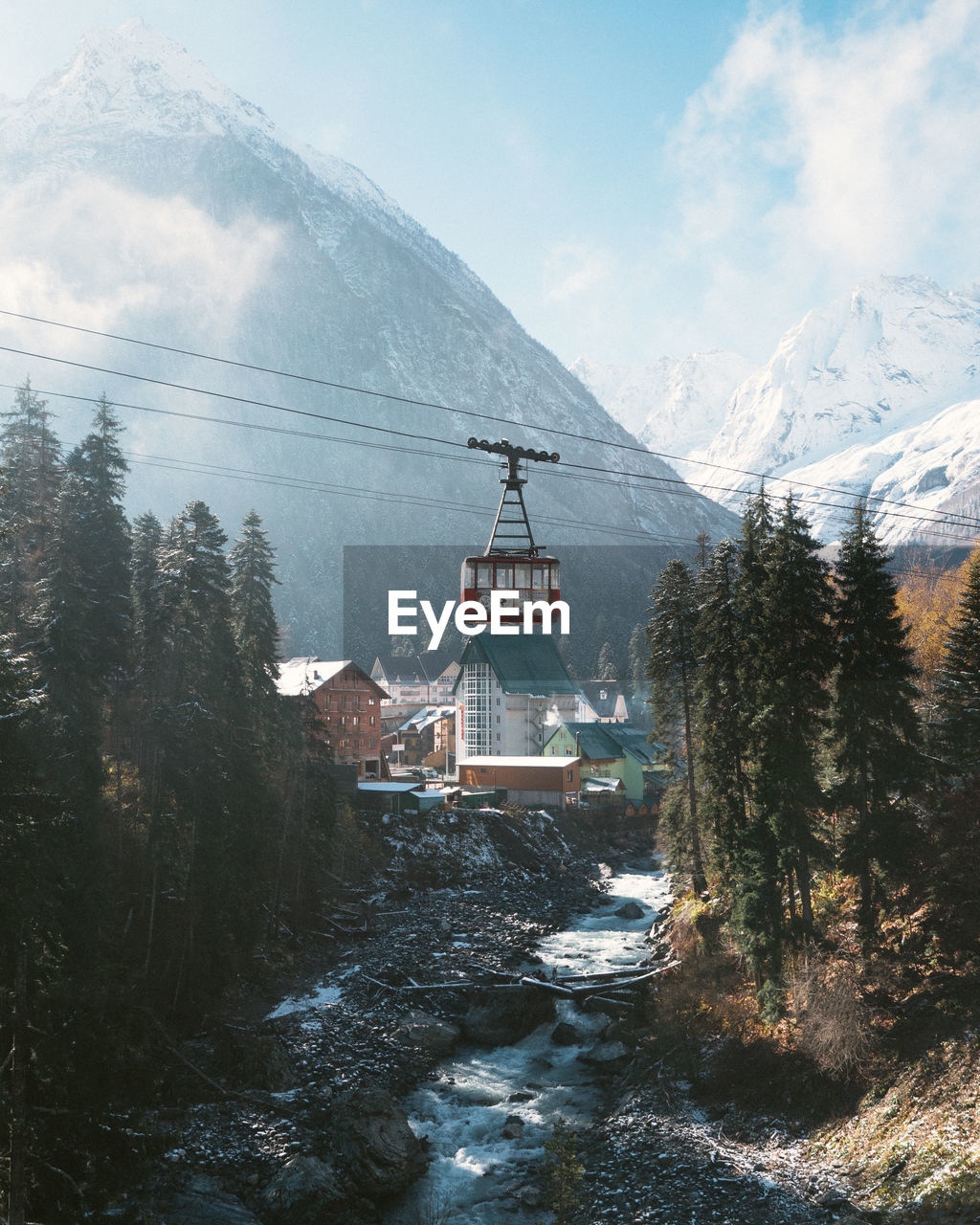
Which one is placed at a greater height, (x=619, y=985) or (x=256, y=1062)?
(x=256, y=1062)

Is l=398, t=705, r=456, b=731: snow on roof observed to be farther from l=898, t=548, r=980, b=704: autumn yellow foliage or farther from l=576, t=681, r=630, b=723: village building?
l=898, t=548, r=980, b=704: autumn yellow foliage

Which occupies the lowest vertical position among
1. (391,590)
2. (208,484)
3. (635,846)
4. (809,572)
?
(635,846)

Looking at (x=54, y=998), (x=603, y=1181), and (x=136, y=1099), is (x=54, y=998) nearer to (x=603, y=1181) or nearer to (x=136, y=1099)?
(x=136, y=1099)

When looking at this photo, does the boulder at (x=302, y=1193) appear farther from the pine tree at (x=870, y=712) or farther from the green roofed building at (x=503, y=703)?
the green roofed building at (x=503, y=703)

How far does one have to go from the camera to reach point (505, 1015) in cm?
3594

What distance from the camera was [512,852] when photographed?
216 ft

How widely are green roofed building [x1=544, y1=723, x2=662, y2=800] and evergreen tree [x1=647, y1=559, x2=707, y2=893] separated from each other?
42592mm

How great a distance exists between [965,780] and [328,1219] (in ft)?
78.0

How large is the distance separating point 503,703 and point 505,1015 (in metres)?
57.1

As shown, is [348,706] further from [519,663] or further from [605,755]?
[519,663]

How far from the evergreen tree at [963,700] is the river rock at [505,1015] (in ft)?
64.3

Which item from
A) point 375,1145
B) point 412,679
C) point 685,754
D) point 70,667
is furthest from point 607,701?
point 375,1145

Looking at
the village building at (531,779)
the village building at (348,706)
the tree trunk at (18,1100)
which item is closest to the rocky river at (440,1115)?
the tree trunk at (18,1100)

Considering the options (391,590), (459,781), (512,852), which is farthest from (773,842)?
(391,590)
